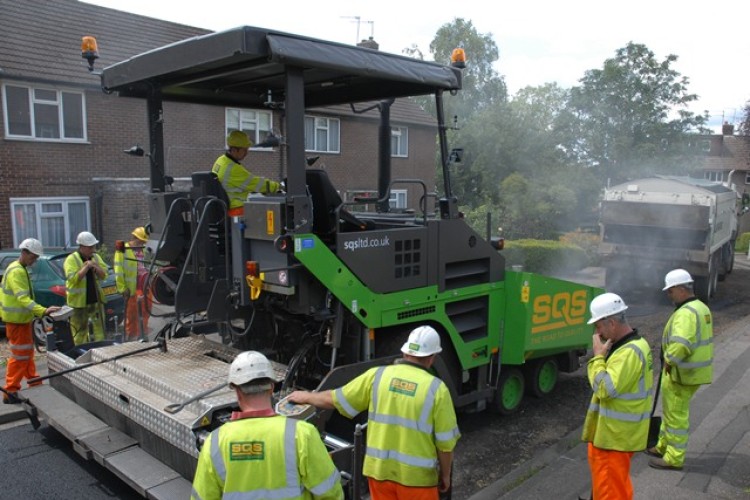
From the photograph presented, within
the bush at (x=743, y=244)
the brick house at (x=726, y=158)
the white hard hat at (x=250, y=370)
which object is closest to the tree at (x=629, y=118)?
the bush at (x=743, y=244)

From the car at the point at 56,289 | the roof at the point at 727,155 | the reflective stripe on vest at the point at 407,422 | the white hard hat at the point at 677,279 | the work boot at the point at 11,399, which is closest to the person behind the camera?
the reflective stripe on vest at the point at 407,422

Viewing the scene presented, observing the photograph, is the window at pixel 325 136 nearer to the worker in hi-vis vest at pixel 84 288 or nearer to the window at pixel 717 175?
the worker in hi-vis vest at pixel 84 288

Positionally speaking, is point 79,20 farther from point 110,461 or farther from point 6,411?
point 110,461

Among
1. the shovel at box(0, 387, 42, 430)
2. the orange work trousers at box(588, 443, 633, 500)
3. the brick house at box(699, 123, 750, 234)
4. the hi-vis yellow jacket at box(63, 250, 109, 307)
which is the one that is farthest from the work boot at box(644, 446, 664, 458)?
the brick house at box(699, 123, 750, 234)

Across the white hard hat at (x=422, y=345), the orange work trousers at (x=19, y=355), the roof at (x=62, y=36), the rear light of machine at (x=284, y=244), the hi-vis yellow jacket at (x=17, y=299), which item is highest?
the roof at (x=62, y=36)

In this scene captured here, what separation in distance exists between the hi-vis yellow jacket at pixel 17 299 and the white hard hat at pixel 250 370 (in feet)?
15.1

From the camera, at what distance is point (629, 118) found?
3306 centimetres

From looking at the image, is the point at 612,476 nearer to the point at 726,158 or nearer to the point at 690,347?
the point at 690,347

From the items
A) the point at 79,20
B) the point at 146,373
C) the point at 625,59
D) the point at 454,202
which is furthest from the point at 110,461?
the point at 625,59

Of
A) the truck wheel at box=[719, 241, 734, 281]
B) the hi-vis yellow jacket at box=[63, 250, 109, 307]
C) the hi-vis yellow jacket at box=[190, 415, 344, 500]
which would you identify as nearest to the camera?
the hi-vis yellow jacket at box=[190, 415, 344, 500]

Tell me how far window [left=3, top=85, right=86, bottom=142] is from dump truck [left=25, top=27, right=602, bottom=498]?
9.63 m

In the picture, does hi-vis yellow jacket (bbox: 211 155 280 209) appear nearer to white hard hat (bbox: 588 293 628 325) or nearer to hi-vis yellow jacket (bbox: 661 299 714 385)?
white hard hat (bbox: 588 293 628 325)

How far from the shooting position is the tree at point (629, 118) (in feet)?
106

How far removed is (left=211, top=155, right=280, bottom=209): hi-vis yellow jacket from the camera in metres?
4.80
